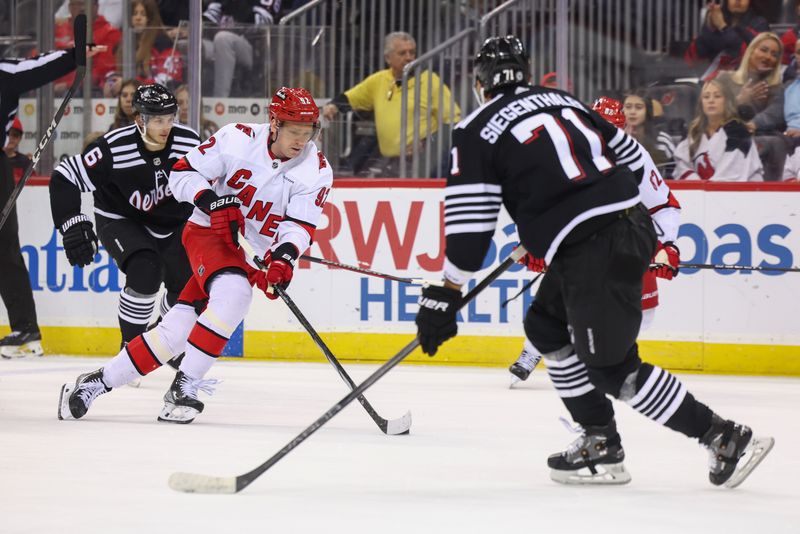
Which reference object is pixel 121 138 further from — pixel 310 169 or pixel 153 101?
pixel 310 169

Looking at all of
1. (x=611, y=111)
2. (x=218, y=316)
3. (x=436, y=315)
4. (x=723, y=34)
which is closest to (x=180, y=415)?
(x=218, y=316)

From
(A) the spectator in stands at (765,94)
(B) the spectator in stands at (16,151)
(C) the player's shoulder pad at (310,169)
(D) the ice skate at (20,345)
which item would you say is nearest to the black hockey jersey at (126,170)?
(C) the player's shoulder pad at (310,169)

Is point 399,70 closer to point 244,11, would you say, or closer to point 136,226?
point 244,11

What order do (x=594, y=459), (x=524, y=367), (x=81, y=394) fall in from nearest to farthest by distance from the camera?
1. (x=594, y=459)
2. (x=81, y=394)
3. (x=524, y=367)

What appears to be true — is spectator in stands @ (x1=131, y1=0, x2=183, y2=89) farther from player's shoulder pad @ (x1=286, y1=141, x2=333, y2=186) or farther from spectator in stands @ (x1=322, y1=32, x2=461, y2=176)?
player's shoulder pad @ (x1=286, y1=141, x2=333, y2=186)

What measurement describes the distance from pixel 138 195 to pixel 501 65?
7.69 ft

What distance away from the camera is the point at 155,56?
6.80 metres

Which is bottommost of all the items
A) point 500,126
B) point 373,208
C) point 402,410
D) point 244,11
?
point 402,410

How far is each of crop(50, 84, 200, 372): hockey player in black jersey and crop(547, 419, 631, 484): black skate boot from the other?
90.0 inches

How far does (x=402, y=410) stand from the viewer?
4.78 m

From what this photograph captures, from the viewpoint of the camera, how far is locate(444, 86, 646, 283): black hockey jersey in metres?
2.97

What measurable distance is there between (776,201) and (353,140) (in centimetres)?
216

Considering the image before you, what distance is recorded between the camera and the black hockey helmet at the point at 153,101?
489cm

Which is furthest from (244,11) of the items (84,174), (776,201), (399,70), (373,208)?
(776,201)
